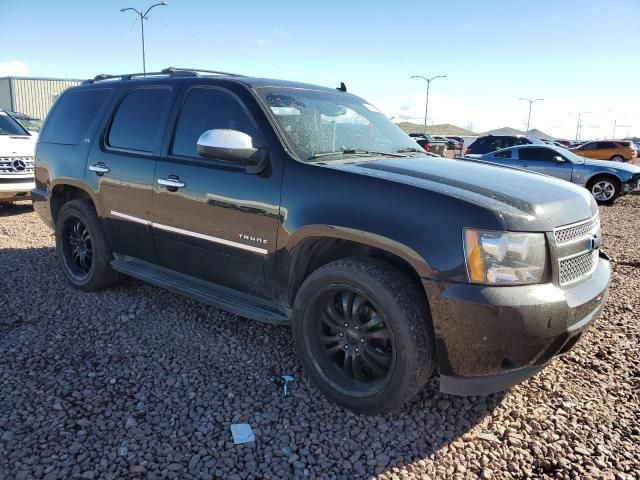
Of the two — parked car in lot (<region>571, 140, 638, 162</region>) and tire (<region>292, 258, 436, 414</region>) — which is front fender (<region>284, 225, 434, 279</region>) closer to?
tire (<region>292, 258, 436, 414</region>)

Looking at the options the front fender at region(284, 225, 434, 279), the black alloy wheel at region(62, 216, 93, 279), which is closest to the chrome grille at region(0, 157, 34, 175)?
the black alloy wheel at region(62, 216, 93, 279)

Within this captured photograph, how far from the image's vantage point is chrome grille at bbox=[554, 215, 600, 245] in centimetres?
262

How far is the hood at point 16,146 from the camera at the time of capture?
8070 mm

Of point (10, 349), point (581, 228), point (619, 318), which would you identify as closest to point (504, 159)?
point (619, 318)

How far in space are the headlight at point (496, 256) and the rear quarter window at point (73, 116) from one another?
143 inches

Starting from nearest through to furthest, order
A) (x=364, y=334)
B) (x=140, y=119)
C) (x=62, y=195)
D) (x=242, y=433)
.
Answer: (x=242, y=433) < (x=364, y=334) < (x=140, y=119) < (x=62, y=195)

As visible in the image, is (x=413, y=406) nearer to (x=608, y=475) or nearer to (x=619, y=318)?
(x=608, y=475)

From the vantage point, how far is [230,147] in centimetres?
308

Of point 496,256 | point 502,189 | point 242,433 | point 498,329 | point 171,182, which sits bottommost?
Result: point 242,433

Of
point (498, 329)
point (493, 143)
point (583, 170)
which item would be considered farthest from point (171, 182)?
point (493, 143)

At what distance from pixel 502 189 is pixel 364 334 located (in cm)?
110

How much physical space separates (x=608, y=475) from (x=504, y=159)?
12.6 meters

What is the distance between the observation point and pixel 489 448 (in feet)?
8.70

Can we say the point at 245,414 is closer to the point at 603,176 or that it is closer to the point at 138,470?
the point at 138,470
